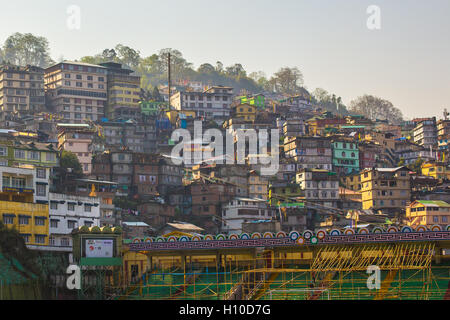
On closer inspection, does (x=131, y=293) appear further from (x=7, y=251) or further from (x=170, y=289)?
(x=7, y=251)

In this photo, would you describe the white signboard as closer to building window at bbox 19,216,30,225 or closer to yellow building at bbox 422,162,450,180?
building window at bbox 19,216,30,225

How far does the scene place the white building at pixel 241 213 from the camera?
10500 cm

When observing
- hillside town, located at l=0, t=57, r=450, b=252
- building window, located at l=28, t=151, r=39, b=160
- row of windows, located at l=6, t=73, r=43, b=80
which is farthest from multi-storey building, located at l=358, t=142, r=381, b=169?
row of windows, located at l=6, t=73, r=43, b=80

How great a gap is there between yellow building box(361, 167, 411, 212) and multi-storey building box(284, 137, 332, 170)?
45.5 ft

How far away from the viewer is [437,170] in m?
131

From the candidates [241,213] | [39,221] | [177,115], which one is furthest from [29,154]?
[177,115]

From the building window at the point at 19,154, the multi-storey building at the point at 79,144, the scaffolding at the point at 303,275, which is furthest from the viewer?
the multi-storey building at the point at 79,144

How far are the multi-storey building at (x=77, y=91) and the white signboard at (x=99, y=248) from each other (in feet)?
265

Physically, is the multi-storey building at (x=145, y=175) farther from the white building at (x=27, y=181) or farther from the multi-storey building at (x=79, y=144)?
the white building at (x=27, y=181)

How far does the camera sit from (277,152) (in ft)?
424

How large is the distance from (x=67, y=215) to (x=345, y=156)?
64.3m

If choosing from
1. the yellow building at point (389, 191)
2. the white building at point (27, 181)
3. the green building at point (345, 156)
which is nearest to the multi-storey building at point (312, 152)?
the green building at point (345, 156)
